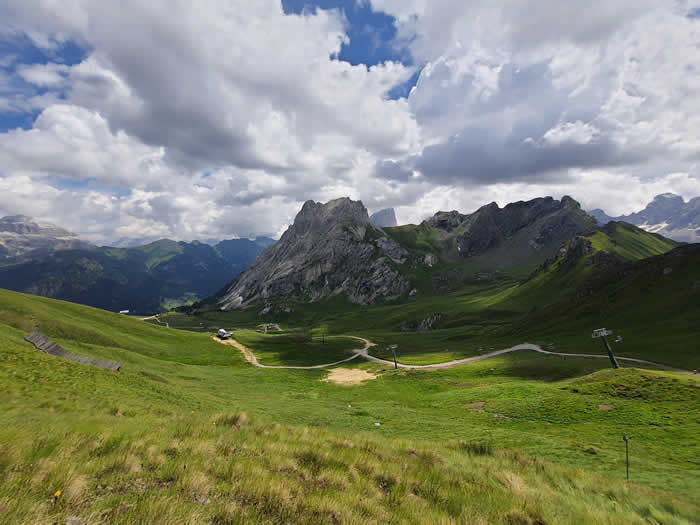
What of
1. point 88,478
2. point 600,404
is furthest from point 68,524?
point 600,404

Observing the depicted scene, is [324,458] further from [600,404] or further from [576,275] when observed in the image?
[576,275]

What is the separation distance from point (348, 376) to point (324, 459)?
5922 centimetres

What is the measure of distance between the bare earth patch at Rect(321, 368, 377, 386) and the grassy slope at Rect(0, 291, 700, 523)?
2950 cm

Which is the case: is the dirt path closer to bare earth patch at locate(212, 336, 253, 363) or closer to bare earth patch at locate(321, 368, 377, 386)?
bare earth patch at locate(212, 336, 253, 363)

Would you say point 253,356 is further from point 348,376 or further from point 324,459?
point 324,459

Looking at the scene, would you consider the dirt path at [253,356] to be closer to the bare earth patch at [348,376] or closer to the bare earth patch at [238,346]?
the bare earth patch at [238,346]

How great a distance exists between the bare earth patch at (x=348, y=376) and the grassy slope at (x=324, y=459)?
1161 inches

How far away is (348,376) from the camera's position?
66.2m

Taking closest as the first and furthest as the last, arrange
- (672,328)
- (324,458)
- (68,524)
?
(68,524)
(324,458)
(672,328)

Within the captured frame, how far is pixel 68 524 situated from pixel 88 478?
1.75 m

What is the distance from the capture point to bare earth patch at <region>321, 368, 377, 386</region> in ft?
198

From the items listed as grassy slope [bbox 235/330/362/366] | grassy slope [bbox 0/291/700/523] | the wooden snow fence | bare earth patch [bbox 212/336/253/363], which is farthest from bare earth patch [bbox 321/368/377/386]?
the wooden snow fence

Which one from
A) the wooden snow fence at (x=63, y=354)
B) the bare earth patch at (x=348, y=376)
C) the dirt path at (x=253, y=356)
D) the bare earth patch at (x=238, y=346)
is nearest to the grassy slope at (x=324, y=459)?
the wooden snow fence at (x=63, y=354)

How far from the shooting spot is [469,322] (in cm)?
16888
